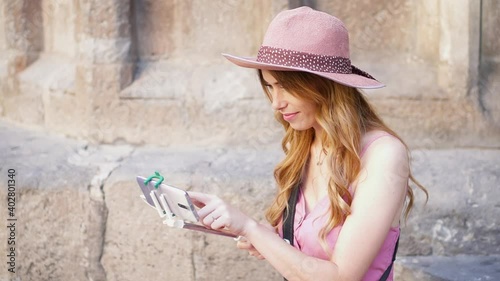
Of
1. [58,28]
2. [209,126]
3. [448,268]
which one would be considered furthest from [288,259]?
[58,28]

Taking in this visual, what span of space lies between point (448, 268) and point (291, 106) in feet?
4.66

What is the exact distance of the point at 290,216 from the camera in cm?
247

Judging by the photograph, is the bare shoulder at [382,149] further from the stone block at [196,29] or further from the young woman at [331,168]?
the stone block at [196,29]

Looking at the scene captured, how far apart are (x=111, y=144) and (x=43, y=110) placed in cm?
58

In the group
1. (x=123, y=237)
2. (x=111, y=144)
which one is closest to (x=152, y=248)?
(x=123, y=237)

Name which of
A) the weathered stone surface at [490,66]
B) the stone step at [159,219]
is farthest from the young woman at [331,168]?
the weathered stone surface at [490,66]

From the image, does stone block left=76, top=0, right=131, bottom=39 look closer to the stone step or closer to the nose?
the stone step

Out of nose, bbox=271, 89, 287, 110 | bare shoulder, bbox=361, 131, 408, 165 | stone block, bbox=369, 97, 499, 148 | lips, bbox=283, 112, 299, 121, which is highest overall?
nose, bbox=271, 89, 287, 110

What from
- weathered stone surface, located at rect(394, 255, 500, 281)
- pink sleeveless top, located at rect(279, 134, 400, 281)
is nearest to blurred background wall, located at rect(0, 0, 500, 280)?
weathered stone surface, located at rect(394, 255, 500, 281)

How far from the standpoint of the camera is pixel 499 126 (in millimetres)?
3971

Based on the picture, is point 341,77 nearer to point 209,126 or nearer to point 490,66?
point 209,126

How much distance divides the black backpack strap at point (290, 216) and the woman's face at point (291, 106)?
20cm

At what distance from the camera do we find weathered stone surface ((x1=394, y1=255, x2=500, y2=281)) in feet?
11.1

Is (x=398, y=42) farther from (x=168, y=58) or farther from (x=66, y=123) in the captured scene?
(x=66, y=123)
